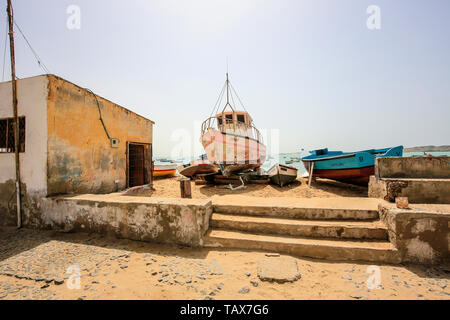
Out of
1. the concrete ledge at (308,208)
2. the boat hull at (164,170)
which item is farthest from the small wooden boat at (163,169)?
the concrete ledge at (308,208)

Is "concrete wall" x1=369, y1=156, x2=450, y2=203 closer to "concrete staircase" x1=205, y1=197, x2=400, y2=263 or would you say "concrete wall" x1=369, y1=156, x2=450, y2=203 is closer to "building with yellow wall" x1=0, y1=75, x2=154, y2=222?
"concrete staircase" x1=205, y1=197, x2=400, y2=263

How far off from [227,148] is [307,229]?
26.3 feet

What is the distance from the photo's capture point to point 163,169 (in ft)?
52.7

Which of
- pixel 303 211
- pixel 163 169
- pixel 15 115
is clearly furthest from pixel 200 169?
pixel 303 211

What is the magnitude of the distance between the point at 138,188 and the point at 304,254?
23.1 ft

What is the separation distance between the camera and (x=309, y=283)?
98.3 inches

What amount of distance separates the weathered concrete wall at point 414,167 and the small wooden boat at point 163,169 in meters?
14.4

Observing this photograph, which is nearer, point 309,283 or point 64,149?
point 309,283

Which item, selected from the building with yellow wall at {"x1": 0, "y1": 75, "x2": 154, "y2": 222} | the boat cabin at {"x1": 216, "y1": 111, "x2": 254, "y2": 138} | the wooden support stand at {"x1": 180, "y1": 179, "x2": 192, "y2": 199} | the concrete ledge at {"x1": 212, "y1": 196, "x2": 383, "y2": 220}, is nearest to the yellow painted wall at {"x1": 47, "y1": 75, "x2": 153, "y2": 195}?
the building with yellow wall at {"x1": 0, "y1": 75, "x2": 154, "y2": 222}

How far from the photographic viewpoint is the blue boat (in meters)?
9.27

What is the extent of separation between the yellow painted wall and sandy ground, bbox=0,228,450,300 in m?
1.93

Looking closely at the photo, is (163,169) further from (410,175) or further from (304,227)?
(410,175)
